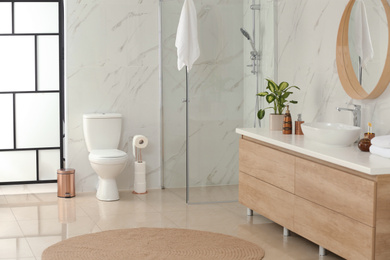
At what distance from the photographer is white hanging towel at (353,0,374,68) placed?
13.6ft

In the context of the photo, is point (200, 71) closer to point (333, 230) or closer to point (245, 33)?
point (245, 33)

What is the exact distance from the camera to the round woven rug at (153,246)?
395 centimetres

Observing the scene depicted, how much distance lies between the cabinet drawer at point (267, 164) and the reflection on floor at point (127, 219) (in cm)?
41

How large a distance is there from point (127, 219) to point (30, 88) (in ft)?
6.82

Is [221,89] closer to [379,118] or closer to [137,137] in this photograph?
[137,137]

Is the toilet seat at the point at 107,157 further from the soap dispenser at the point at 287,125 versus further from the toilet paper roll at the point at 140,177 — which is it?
the soap dispenser at the point at 287,125

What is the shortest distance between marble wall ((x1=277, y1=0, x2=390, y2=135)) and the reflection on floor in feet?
3.20

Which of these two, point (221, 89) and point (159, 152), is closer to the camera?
point (221, 89)

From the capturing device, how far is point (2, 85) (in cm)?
→ 618

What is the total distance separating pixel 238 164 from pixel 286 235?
1.06m

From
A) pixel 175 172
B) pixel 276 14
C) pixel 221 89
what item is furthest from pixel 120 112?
pixel 276 14

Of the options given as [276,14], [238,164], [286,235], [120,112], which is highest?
[276,14]

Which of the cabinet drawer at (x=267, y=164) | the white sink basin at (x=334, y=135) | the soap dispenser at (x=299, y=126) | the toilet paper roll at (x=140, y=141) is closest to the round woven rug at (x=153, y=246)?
the cabinet drawer at (x=267, y=164)

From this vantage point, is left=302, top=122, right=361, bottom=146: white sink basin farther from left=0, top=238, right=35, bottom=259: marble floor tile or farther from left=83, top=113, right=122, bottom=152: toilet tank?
left=83, top=113, right=122, bottom=152: toilet tank
